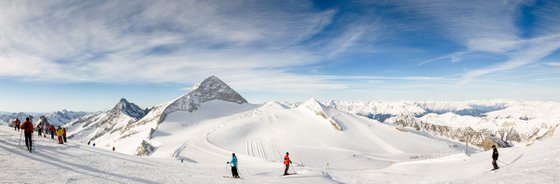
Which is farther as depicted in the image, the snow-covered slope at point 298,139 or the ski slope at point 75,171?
the snow-covered slope at point 298,139

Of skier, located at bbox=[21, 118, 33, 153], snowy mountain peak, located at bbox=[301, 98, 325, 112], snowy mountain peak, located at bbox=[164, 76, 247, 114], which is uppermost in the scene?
snowy mountain peak, located at bbox=[164, 76, 247, 114]

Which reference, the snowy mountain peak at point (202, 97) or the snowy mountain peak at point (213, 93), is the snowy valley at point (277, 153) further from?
the snowy mountain peak at point (213, 93)

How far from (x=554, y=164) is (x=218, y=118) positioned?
134700 millimetres

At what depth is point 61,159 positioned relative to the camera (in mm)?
21141

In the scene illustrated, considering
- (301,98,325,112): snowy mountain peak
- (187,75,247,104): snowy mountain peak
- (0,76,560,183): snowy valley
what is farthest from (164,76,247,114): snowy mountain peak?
(301,98,325,112): snowy mountain peak

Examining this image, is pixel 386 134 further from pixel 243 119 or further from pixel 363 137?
pixel 243 119

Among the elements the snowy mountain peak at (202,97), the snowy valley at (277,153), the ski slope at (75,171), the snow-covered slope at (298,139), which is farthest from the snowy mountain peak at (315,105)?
the ski slope at (75,171)

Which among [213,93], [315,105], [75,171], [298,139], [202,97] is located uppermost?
[213,93]

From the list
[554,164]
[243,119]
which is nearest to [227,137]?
[243,119]

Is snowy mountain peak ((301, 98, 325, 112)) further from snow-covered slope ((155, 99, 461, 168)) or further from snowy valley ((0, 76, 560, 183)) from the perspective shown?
snowy valley ((0, 76, 560, 183))

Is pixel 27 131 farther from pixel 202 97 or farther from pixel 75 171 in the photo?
pixel 202 97

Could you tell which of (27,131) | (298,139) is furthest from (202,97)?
(27,131)

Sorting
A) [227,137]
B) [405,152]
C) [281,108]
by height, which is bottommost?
[405,152]

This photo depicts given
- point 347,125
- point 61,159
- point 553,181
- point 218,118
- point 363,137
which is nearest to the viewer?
point 553,181
